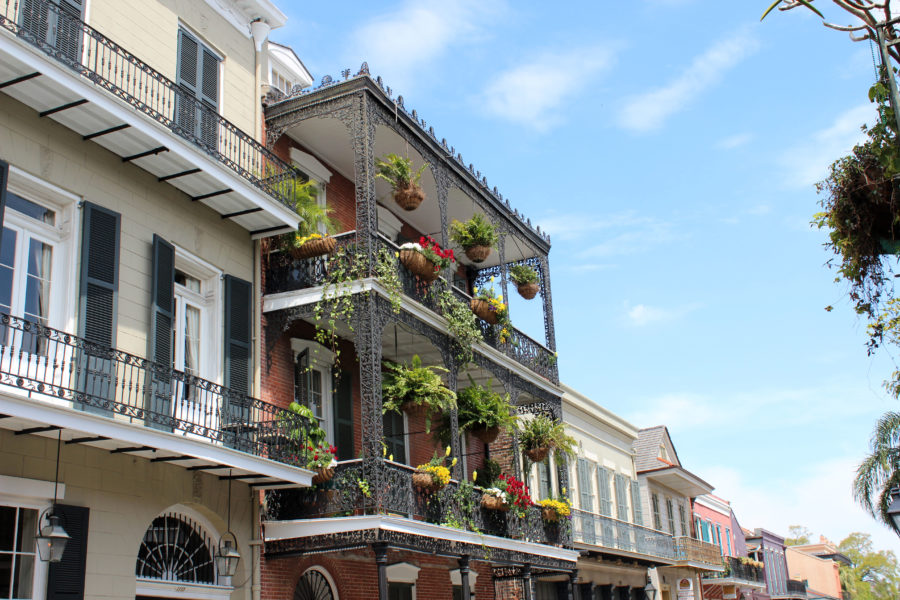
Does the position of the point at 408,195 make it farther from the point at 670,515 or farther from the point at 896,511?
the point at 670,515

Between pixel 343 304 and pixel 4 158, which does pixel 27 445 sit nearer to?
pixel 4 158

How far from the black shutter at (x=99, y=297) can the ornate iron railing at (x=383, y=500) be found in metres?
3.39

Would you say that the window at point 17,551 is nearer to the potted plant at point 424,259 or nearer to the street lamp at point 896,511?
the potted plant at point 424,259

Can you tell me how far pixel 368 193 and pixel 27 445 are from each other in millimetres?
5900

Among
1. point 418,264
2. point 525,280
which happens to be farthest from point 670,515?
point 418,264

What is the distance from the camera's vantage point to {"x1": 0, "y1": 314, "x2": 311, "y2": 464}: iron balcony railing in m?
8.66

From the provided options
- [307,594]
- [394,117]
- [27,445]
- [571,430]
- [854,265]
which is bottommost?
[307,594]

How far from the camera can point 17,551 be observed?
8875mm

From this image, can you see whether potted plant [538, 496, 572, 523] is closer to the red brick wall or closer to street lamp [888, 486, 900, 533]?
the red brick wall

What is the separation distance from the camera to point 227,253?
12617 millimetres

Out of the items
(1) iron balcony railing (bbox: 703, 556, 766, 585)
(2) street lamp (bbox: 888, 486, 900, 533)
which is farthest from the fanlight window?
(1) iron balcony railing (bbox: 703, 556, 766, 585)

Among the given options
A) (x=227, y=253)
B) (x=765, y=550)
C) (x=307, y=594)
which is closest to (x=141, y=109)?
(x=227, y=253)

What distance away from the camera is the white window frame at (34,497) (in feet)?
28.6

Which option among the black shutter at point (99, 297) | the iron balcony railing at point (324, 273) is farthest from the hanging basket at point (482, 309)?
the black shutter at point (99, 297)
